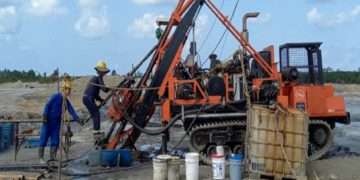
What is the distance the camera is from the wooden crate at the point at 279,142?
1259 cm

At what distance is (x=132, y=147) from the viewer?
17.1 meters

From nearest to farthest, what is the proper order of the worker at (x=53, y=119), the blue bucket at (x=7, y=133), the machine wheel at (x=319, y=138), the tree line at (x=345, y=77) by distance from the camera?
the worker at (x=53, y=119), the machine wheel at (x=319, y=138), the blue bucket at (x=7, y=133), the tree line at (x=345, y=77)

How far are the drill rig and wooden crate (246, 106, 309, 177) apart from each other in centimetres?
277

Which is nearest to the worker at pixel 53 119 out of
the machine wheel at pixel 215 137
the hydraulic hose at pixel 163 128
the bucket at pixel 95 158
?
the bucket at pixel 95 158

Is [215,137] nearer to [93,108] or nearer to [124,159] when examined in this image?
[124,159]

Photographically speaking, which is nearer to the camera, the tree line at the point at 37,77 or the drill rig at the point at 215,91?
the drill rig at the point at 215,91

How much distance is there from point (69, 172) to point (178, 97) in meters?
3.33

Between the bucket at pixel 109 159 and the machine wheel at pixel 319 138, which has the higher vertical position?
the machine wheel at pixel 319 138

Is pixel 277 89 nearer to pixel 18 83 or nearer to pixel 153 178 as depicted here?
pixel 153 178

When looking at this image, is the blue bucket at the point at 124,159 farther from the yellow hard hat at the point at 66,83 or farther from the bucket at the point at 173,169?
Answer: the bucket at the point at 173,169

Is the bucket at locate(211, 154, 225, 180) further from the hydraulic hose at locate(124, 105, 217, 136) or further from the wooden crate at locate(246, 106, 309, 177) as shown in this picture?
the hydraulic hose at locate(124, 105, 217, 136)

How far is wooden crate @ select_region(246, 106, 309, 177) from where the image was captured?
1259cm

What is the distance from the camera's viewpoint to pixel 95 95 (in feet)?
54.2

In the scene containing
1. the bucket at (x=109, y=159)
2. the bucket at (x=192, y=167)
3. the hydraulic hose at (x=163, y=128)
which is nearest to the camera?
the bucket at (x=192, y=167)
